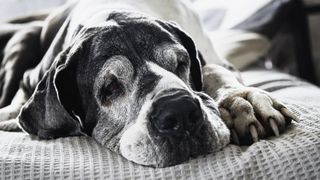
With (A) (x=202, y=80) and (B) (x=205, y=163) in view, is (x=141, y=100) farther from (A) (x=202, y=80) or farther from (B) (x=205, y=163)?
(A) (x=202, y=80)

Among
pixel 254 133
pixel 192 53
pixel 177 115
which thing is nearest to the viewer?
pixel 177 115

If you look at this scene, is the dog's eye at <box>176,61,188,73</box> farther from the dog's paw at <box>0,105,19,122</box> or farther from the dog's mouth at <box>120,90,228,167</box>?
the dog's paw at <box>0,105,19,122</box>

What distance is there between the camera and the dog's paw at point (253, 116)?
1326mm

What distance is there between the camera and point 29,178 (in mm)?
1167

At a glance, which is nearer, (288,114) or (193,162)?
(193,162)

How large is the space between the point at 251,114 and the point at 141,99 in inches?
10.4

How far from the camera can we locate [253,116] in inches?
53.1

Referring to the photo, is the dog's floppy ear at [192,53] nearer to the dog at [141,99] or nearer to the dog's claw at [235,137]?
the dog at [141,99]

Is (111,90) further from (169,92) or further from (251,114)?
(251,114)

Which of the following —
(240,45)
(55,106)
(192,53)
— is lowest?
(240,45)

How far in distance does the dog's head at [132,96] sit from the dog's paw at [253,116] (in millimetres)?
38

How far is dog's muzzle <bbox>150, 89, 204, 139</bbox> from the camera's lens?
121cm

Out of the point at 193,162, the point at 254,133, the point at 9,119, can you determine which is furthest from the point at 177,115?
the point at 9,119

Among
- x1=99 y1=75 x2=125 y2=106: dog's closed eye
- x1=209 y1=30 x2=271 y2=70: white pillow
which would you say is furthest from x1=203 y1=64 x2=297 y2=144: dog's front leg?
x1=209 y1=30 x2=271 y2=70: white pillow
